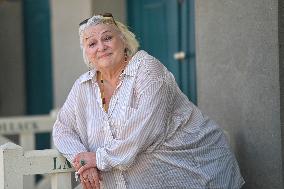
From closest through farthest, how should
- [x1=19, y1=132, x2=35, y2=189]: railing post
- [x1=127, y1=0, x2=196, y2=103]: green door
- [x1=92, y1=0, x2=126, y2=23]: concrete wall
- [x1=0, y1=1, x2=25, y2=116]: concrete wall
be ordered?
[x1=127, y1=0, x2=196, y2=103]: green door < [x1=19, y1=132, x2=35, y2=189]: railing post < [x1=92, y1=0, x2=126, y2=23]: concrete wall < [x1=0, y1=1, x2=25, y2=116]: concrete wall

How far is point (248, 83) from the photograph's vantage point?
4.24 meters

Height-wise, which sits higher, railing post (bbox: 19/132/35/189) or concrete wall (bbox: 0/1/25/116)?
concrete wall (bbox: 0/1/25/116)

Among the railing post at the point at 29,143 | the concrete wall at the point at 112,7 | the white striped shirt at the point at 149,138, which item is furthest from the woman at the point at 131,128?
the concrete wall at the point at 112,7

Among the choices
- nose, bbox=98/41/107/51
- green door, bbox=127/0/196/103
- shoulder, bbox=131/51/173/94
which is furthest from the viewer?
green door, bbox=127/0/196/103

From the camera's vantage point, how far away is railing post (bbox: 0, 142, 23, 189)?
3.79 meters

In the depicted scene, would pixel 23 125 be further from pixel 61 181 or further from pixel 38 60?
pixel 61 181

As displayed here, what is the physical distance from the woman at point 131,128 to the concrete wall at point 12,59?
4731 millimetres

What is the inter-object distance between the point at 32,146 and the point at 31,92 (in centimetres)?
242

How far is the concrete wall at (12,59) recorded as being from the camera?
8.67 meters

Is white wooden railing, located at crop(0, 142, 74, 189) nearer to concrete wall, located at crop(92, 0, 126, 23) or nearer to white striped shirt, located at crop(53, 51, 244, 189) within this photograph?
white striped shirt, located at crop(53, 51, 244, 189)

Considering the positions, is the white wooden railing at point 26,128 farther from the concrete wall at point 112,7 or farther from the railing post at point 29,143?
the concrete wall at point 112,7

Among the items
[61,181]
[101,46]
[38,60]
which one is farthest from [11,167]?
[38,60]

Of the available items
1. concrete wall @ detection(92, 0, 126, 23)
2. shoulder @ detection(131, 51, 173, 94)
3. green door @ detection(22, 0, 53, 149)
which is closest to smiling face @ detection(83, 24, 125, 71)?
shoulder @ detection(131, 51, 173, 94)

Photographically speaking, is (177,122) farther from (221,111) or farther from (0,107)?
(0,107)
